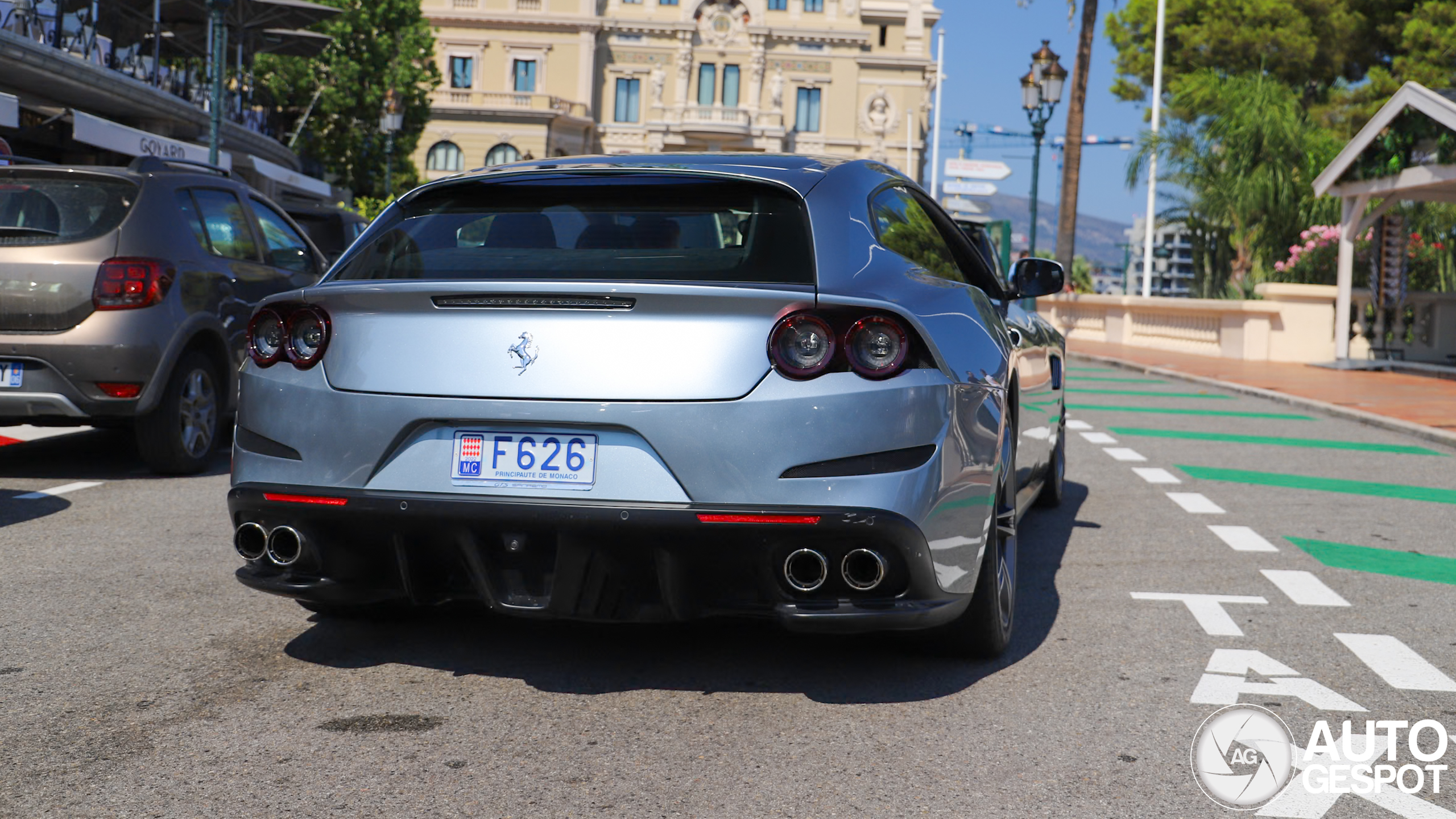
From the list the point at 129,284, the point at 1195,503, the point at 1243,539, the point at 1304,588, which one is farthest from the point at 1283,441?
the point at 129,284

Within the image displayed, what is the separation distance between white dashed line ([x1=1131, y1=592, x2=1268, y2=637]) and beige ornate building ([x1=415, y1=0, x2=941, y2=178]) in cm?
7316

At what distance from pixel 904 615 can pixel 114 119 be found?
26401 mm

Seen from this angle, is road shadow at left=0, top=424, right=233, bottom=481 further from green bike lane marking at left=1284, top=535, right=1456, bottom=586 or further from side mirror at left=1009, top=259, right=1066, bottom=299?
green bike lane marking at left=1284, top=535, right=1456, bottom=586

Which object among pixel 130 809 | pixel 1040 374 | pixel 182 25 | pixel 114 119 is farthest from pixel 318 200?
pixel 130 809

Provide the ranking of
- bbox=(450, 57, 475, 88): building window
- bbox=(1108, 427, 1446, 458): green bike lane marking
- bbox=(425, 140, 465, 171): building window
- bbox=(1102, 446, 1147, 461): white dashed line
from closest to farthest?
bbox=(1102, 446, 1147, 461): white dashed line, bbox=(1108, 427, 1446, 458): green bike lane marking, bbox=(425, 140, 465, 171): building window, bbox=(450, 57, 475, 88): building window

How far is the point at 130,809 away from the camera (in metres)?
3.23

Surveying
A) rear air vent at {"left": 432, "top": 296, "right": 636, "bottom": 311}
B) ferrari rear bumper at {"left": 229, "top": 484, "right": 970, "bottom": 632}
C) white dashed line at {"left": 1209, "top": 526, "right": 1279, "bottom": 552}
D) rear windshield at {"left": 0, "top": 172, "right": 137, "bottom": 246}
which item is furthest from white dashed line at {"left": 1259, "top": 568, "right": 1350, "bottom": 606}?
Answer: rear windshield at {"left": 0, "top": 172, "right": 137, "bottom": 246}

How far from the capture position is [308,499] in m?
4.05

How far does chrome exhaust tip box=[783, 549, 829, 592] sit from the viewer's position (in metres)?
3.86

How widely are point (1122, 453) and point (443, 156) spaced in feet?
225

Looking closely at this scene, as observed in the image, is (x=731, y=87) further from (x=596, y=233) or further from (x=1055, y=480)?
(x=596, y=233)

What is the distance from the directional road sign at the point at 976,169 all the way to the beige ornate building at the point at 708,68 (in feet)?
139

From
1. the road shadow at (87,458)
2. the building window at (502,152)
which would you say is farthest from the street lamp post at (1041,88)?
the building window at (502,152)

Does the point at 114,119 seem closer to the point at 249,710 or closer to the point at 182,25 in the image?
the point at 182,25
